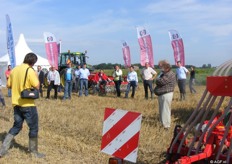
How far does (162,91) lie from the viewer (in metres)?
8.20

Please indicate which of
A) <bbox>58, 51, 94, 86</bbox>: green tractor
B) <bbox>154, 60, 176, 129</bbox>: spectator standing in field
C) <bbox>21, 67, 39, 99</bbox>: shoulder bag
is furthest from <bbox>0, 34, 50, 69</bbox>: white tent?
<bbox>21, 67, 39, 99</bbox>: shoulder bag

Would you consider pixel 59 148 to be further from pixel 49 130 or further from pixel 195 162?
pixel 195 162

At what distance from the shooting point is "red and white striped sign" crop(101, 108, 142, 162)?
418cm

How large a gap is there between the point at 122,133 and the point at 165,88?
4.00 metres

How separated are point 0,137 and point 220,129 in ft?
15.6

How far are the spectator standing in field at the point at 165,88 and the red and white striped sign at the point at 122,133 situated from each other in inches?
149

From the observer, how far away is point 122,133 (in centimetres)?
432

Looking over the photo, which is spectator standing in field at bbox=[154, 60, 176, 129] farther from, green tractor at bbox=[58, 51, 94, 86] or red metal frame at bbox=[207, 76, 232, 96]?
green tractor at bbox=[58, 51, 94, 86]

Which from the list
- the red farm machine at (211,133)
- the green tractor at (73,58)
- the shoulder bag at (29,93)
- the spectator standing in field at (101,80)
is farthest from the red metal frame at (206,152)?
the green tractor at (73,58)

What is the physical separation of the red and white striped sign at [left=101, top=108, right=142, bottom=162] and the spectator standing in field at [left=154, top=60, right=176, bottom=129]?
3.80 meters

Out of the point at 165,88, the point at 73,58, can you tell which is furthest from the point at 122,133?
the point at 73,58

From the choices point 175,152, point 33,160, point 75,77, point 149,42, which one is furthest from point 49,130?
point 149,42

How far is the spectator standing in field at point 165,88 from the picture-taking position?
810 cm

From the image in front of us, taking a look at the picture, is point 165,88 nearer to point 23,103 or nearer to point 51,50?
point 23,103
